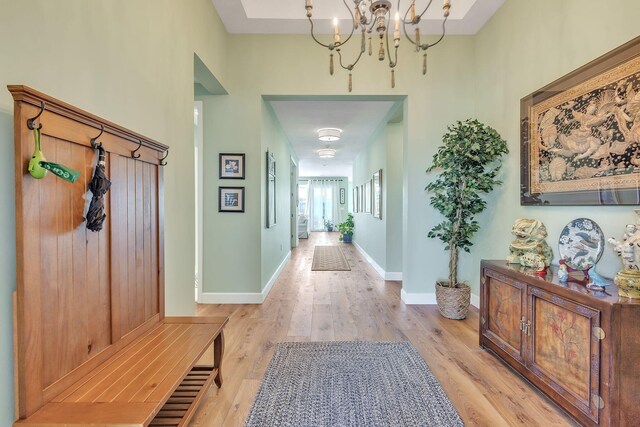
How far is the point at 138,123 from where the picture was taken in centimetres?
168

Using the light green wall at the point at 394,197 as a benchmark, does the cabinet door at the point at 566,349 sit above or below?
below

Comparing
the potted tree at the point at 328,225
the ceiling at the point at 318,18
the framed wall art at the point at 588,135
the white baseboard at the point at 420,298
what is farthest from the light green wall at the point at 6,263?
the potted tree at the point at 328,225

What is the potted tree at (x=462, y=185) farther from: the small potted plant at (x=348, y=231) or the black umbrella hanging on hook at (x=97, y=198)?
the small potted plant at (x=348, y=231)

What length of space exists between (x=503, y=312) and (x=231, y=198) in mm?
2829

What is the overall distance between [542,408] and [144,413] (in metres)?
2.03

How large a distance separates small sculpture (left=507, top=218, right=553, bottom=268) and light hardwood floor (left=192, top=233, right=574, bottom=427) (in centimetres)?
77

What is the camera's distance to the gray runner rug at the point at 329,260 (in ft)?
18.5

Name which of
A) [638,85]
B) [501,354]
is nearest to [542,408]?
[501,354]

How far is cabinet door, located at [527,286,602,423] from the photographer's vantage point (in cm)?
147

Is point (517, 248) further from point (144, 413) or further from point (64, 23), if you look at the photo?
point (64, 23)

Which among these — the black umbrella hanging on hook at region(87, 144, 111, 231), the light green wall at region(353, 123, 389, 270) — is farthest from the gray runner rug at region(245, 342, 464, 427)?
the light green wall at region(353, 123, 389, 270)

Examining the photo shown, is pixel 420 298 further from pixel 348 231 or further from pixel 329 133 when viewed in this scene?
pixel 348 231

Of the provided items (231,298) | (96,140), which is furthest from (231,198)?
(96,140)

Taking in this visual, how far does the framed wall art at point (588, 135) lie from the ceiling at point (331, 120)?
6.75 ft
